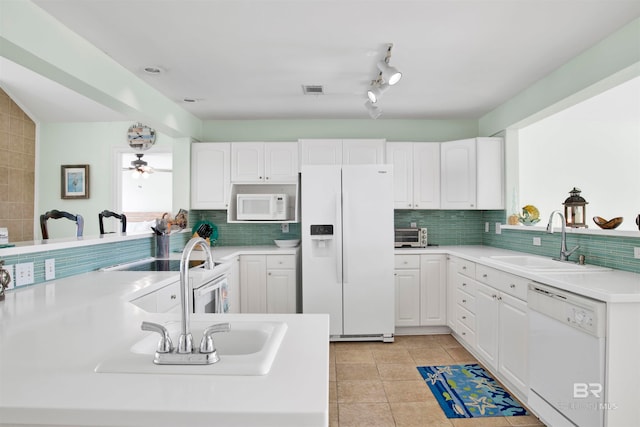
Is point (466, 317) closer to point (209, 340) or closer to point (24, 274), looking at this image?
point (209, 340)

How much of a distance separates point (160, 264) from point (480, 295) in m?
2.68

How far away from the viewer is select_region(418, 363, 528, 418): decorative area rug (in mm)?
2523

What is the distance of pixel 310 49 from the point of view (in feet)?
8.88

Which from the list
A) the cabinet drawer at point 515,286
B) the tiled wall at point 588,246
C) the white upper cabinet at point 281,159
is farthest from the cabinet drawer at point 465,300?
the white upper cabinet at point 281,159

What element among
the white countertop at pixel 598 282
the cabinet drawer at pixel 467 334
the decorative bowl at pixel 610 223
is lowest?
the cabinet drawer at pixel 467 334

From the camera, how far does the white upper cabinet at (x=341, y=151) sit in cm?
441

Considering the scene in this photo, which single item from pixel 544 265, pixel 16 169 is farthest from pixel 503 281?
pixel 16 169

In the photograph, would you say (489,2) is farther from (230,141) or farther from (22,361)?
(230,141)

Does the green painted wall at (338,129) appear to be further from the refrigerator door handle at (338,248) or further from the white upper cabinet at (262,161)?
the refrigerator door handle at (338,248)

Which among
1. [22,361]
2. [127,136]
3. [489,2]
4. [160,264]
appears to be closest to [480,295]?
[489,2]

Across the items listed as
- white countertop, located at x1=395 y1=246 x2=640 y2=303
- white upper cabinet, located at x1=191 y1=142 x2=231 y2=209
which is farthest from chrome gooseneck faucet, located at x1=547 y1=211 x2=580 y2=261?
white upper cabinet, located at x1=191 y1=142 x2=231 y2=209

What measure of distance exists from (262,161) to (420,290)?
2.30 m

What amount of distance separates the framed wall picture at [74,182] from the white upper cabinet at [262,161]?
7.23 feet

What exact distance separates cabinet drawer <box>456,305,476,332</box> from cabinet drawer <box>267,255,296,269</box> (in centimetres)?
174
